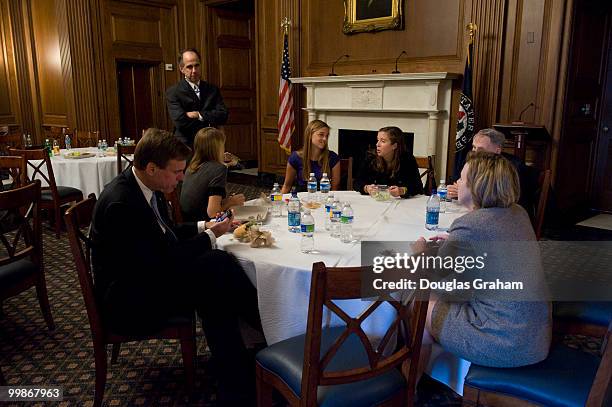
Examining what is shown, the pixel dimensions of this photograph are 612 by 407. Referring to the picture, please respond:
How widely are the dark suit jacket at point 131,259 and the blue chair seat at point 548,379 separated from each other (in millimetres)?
1193

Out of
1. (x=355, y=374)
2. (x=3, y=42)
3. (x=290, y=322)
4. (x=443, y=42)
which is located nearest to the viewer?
(x=355, y=374)

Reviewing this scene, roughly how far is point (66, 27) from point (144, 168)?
692cm

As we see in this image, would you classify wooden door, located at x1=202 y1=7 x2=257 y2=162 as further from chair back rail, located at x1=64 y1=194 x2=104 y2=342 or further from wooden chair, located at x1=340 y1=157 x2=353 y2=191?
chair back rail, located at x1=64 y1=194 x2=104 y2=342

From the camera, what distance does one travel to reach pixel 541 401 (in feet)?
4.83

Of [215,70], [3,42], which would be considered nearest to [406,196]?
[215,70]

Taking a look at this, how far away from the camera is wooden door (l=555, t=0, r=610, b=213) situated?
4.79 metres

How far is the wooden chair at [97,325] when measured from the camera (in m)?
1.88

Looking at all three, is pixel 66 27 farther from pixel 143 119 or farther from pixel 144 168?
pixel 144 168

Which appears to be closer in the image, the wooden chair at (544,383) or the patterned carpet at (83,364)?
the wooden chair at (544,383)

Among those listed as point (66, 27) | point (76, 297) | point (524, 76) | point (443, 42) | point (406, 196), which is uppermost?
point (66, 27)

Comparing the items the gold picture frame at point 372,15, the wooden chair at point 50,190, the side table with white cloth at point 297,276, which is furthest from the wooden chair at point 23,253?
the gold picture frame at point 372,15

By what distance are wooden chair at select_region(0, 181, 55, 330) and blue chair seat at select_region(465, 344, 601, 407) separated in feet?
7.33

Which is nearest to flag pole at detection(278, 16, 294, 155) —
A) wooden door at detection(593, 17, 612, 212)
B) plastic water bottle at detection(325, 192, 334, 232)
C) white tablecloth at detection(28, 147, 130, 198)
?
white tablecloth at detection(28, 147, 130, 198)

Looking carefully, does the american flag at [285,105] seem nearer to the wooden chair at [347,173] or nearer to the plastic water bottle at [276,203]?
the wooden chair at [347,173]
